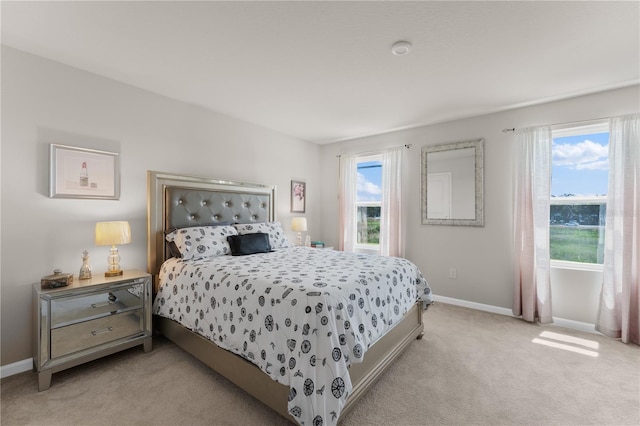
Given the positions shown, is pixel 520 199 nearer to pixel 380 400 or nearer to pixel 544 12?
pixel 544 12

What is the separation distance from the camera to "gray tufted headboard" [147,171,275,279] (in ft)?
9.36

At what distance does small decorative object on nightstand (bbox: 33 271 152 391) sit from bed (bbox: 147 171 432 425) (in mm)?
235

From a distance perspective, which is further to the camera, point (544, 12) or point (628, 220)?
point (628, 220)

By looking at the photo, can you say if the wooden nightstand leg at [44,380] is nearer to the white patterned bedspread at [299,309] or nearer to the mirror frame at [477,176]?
the white patterned bedspread at [299,309]

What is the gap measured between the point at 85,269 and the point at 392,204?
3706 mm

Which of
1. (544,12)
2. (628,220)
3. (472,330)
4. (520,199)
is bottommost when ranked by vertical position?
(472,330)

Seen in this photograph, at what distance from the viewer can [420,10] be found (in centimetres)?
174

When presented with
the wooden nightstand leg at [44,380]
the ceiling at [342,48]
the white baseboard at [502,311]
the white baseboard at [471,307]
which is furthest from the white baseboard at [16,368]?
the white baseboard at [502,311]

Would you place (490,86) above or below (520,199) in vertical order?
above

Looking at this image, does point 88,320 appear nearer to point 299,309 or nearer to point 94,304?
point 94,304

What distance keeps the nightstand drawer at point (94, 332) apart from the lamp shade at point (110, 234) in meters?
0.62

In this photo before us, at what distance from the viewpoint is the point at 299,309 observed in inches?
62.9

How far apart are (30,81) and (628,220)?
552cm

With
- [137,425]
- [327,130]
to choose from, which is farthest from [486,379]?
[327,130]
